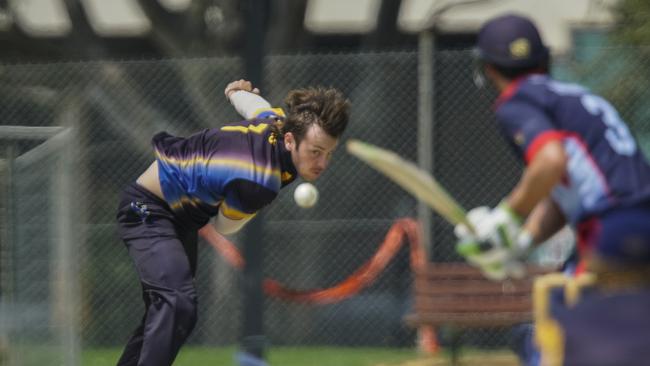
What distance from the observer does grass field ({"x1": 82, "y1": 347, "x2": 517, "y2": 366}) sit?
980cm

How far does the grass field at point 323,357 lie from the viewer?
980 cm

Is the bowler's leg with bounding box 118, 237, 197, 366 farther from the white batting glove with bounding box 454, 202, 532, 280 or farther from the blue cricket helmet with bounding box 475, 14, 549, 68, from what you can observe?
the blue cricket helmet with bounding box 475, 14, 549, 68

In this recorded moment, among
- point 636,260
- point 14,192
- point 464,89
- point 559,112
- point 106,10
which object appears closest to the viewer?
point 636,260

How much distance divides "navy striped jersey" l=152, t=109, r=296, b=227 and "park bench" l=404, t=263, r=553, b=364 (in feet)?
11.4

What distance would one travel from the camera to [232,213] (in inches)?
248

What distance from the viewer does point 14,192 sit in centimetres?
746

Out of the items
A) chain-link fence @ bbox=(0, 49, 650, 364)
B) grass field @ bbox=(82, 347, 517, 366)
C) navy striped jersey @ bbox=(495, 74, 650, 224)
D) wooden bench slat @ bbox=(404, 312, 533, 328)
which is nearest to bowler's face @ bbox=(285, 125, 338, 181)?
navy striped jersey @ bbox=(495, 74, 650, 224)

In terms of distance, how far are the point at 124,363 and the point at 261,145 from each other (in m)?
1.37

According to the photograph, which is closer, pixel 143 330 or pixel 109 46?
pixel 143 330

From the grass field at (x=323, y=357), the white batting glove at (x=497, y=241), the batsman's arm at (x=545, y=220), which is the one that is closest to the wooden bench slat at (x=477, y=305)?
the grass field at (x=323, y=357)

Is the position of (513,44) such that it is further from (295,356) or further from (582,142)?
(295,356)

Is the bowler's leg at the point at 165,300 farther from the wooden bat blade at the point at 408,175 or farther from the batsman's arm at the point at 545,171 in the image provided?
the batsman's arm at the point at 545,171

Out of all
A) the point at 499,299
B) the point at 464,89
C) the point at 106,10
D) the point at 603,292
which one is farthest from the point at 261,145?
the point at 106,10

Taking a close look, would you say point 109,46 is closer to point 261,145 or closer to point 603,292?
point 261,145
